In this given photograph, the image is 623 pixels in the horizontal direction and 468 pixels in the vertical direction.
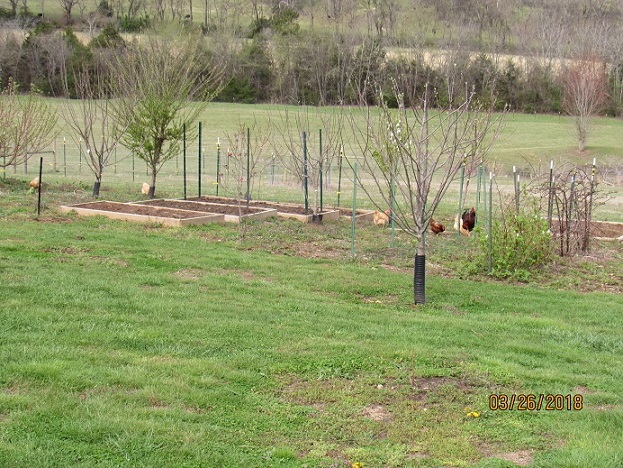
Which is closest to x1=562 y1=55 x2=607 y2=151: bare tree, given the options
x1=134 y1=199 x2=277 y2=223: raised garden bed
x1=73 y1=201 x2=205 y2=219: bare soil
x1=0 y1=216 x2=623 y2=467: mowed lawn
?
x1=134 y1=199 x2=277 y2=223: raised garden bed

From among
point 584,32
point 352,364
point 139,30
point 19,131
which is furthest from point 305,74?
point 352,364

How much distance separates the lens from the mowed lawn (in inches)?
176

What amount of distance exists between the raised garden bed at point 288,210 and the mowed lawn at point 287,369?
5197 millimetres

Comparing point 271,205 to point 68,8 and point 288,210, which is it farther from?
point 68,8

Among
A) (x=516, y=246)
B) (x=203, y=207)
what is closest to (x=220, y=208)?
(x=203, y=207)

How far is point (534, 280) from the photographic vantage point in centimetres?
1066

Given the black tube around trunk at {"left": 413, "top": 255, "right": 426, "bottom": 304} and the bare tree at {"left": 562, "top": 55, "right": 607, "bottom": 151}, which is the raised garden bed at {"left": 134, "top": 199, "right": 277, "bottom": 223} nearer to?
the black tube around trunk at {"left": 413, "top": 255, "right": 426, "bottom": 304}

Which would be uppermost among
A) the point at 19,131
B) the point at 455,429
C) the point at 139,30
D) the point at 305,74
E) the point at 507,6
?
the point at 507,6

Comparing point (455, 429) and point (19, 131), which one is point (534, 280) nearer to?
point (455, 429)

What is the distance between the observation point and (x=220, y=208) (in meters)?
15.5

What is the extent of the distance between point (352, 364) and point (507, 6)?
88.1 metres

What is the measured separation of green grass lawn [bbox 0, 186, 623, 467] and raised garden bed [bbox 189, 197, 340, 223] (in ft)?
15.7

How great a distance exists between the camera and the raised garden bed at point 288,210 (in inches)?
589

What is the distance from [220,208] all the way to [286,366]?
9.89m
